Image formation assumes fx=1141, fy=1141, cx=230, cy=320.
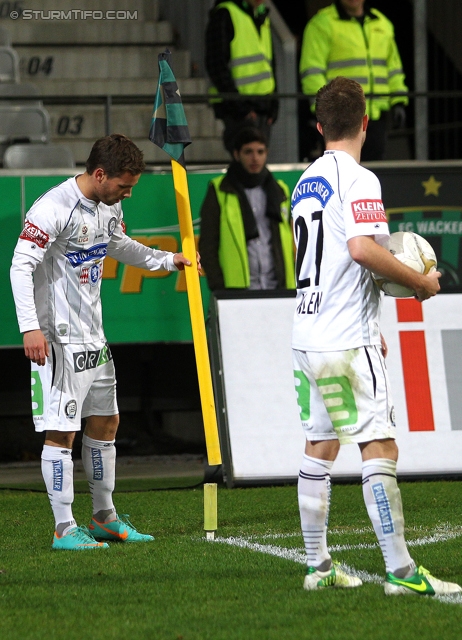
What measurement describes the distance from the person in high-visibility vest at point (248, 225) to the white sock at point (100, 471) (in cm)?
338

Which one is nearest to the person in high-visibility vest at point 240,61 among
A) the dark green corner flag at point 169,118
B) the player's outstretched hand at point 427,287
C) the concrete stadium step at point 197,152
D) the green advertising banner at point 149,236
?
the green advertising banner at point 149,236

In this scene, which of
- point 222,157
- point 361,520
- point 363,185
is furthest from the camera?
point 222,157

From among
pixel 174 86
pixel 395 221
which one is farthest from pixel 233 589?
pixel 395 221

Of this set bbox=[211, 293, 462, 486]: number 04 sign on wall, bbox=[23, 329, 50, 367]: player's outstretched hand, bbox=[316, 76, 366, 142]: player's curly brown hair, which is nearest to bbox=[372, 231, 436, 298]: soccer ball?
bbox=[316, 76, 366, 142]: player's curly brown hair

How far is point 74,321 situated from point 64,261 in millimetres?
315

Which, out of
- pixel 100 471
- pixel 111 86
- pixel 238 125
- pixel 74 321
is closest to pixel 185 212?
pixel 74 321

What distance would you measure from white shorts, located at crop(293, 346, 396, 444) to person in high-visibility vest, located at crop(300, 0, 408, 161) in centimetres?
626

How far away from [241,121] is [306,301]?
20.4 ft

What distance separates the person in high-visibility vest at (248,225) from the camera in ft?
30.6

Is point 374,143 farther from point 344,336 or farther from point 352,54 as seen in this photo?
point 344,336

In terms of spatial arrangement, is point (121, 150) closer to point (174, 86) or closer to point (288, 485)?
point (174, 86)

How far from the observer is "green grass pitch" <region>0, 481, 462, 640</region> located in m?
3.93

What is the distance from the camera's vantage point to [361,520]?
21.1 ft

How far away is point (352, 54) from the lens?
10617mm
